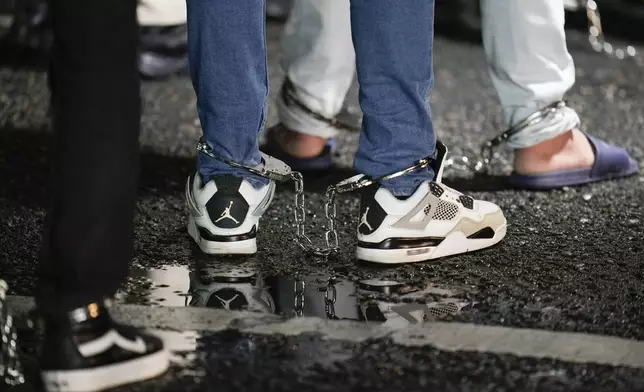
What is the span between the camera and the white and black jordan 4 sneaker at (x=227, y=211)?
238cm

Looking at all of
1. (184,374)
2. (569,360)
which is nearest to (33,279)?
(184,374)

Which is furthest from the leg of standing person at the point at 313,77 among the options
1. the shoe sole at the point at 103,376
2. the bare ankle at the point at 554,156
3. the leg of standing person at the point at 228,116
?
the shoe sole at the point at 103,376

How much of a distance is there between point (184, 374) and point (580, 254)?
104cm

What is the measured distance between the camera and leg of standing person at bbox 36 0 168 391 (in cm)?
159

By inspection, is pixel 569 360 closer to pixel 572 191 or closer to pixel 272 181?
pixel 272 181

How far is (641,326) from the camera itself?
2012 mm

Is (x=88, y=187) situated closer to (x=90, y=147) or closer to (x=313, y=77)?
(x=90, y=147)

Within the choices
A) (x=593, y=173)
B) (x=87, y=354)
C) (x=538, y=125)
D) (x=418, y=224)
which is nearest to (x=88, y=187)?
(x=87, y=354)

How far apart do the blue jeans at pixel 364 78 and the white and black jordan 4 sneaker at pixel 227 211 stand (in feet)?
0.17

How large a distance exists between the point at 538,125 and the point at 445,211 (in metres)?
0.67

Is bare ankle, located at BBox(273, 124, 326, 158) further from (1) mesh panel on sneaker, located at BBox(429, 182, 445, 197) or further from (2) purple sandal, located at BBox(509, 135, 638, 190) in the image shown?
(1) mesh panel on sneaker, located at BBox(429, 182, 445, 197)

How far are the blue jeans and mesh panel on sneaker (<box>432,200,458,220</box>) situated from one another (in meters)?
0.07

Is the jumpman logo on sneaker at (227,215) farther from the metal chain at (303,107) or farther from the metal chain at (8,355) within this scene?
the metal chain at (303,107)

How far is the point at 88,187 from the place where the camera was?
1621mm
